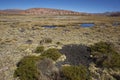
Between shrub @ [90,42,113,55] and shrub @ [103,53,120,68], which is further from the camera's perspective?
shrub @ [90,42,113,55]

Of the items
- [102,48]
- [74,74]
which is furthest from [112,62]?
[102,48]

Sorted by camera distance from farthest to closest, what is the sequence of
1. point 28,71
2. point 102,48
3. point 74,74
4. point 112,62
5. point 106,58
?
point 102,48
point 106,58
point 112,62
point 28,71
point 74,74

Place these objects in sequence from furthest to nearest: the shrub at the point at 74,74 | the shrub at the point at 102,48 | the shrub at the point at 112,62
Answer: the shrub at the point at 102,48 < the shrub at the point at 112,62 < the shrub at the point at 74,74

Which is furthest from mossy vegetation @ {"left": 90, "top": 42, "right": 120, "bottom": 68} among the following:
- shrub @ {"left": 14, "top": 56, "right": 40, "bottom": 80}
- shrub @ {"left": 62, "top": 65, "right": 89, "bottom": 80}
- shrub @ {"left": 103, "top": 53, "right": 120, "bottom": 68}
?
shrub @ {"left": 14, "top": 56, "right": 40, "bottom": 80}

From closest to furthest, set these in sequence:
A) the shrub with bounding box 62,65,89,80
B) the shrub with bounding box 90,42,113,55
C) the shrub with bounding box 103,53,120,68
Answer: the shrub with bounding box 62,65,89,80, the shrub with bounding box 103,53,120,68, the shrub with bounding box 90,42,113,55

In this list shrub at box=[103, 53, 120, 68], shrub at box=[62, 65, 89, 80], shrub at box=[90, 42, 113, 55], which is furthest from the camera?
shrub at box=[90, 42, 113, 55]

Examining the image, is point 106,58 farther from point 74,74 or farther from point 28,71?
point 28,71

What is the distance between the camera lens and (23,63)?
1215 cm

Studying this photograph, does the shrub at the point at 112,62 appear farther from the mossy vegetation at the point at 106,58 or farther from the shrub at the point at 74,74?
the shrub at the point at 74,74

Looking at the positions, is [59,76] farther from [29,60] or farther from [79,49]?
[79,49]

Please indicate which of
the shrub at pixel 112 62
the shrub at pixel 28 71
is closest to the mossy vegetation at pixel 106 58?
the shrub at pixel 112 62

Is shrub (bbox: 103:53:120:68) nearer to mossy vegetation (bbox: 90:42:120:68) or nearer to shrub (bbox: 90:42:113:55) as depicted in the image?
mossy vegetation (bbox: 90:42:120:68)

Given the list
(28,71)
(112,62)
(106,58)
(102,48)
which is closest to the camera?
(28,71)

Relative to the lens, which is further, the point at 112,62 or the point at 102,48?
the point at 102,48
